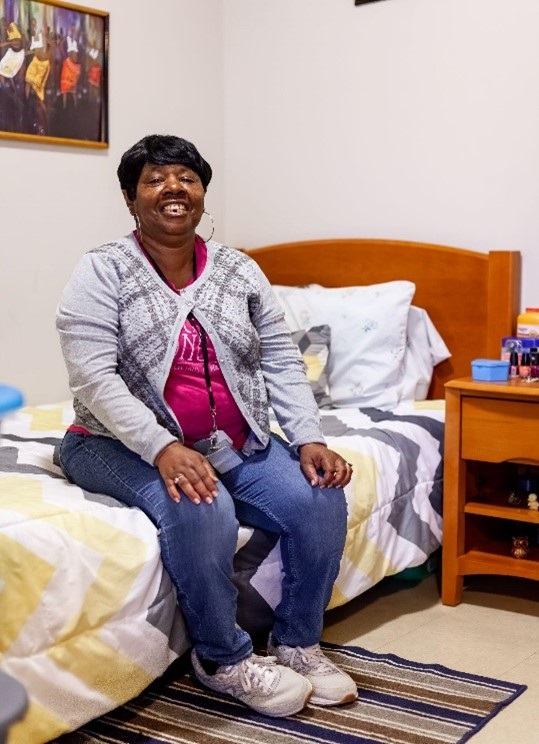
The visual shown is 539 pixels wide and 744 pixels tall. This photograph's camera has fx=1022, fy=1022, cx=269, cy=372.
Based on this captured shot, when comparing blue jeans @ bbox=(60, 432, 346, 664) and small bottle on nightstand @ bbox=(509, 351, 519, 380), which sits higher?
small bottle on nightstand @ bbox=(509, 351, 519, 380)

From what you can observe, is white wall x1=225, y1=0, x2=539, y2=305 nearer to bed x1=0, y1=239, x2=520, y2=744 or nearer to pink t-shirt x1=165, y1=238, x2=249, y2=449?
bed x1=0, y1=239, x2=520, y2=744

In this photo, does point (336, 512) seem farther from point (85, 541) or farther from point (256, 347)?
A: point (85, 541)

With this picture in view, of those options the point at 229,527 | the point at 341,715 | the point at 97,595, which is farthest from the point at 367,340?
the point at 97,595

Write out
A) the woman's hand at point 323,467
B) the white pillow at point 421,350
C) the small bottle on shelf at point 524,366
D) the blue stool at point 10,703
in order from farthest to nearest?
1. the white pillow at point 421,350
2. the small bottle on shelf at point 524,366
3. the woman's hand at point 323,467
4. the blue stool at point 10,703

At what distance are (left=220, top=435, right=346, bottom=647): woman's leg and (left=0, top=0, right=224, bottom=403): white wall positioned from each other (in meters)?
1.12

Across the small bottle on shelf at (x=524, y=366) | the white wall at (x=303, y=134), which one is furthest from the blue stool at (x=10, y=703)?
the white wall at (x=303, y=134)

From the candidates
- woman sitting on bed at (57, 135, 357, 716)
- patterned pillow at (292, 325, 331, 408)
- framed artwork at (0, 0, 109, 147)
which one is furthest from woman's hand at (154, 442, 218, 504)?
framed artwork at (0, 0, 109, 147)

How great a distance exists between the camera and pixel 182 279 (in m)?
2.11

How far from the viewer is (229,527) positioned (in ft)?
6.16

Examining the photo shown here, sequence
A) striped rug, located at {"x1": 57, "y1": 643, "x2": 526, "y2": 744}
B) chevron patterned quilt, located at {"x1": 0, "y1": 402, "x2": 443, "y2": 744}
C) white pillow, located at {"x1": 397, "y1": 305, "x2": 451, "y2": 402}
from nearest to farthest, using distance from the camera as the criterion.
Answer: chevron patterned quilt, located at {"x1": 0, "y1": 402, "x2": 443, "y2": 744} < striped rug, located at {"x1": 57, "y1": 643, "x2": 526, "y2": 744} < white pillow, located at {"x1": 397, "y1": 305, "x2": 451, "y2": 402}

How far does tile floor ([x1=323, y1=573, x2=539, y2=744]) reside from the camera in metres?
1.97

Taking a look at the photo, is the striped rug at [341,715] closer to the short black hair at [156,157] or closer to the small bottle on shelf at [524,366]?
the small bottle on shelf at [524,366]

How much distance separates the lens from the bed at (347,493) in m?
1.69

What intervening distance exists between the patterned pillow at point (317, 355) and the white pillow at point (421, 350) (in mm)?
228
